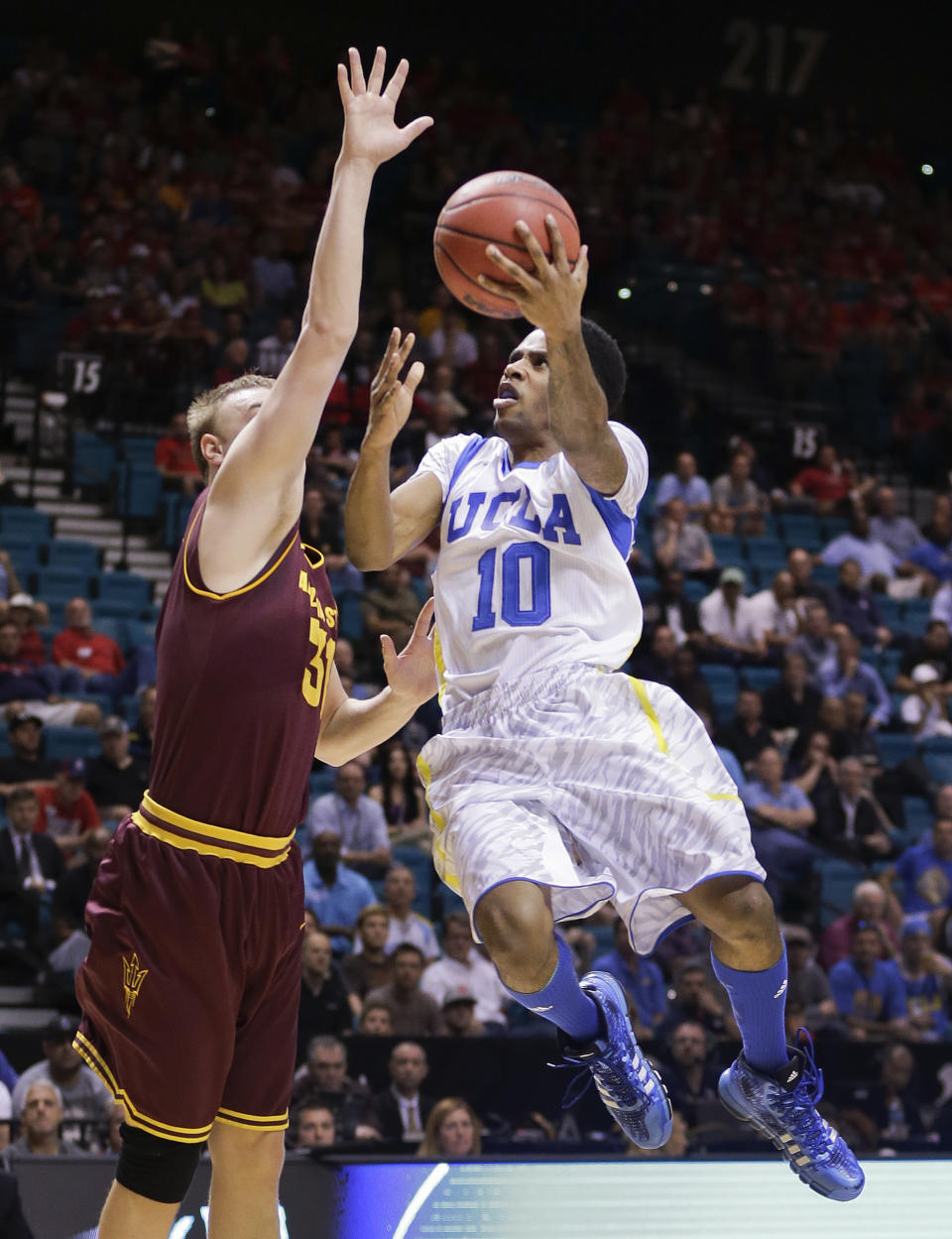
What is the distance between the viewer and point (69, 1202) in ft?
16.8

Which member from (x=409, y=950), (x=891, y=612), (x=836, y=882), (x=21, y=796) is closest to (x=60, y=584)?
(x=21, y=796)

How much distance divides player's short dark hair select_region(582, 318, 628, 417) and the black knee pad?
8.15ft

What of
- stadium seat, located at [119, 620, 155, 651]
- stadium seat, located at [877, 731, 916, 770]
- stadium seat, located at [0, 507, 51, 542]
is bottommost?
stadium seat, located at [877, 731, 916, 770]

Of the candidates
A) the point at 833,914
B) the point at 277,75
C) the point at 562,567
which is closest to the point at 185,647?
the point at 562,567

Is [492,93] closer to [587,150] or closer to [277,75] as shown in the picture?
[587,150]

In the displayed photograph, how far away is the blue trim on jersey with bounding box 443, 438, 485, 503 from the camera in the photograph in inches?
198

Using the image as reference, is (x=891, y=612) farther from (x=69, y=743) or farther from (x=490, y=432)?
(x=69, y=743)

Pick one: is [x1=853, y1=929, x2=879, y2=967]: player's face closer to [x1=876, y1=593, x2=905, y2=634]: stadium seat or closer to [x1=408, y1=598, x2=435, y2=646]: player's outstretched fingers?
[x1=876, y1=593, x2=905, y2=634]: stadium seat

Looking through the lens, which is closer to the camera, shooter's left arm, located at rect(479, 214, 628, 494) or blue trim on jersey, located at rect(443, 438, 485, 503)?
shooter's left arm, located at rect(479, 214, 628, 494)

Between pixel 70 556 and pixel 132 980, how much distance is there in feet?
27.7

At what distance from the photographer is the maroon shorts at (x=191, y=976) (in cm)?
376

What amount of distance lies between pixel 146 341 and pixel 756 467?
570 centimetres

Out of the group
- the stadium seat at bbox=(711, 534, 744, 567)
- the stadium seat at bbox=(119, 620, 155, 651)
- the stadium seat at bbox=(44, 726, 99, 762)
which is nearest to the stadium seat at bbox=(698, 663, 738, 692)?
the stadium seat at bbox=(711, 534, 744, 567)

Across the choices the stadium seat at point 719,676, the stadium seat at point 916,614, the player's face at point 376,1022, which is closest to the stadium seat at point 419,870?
the player's face at point 376,1022
